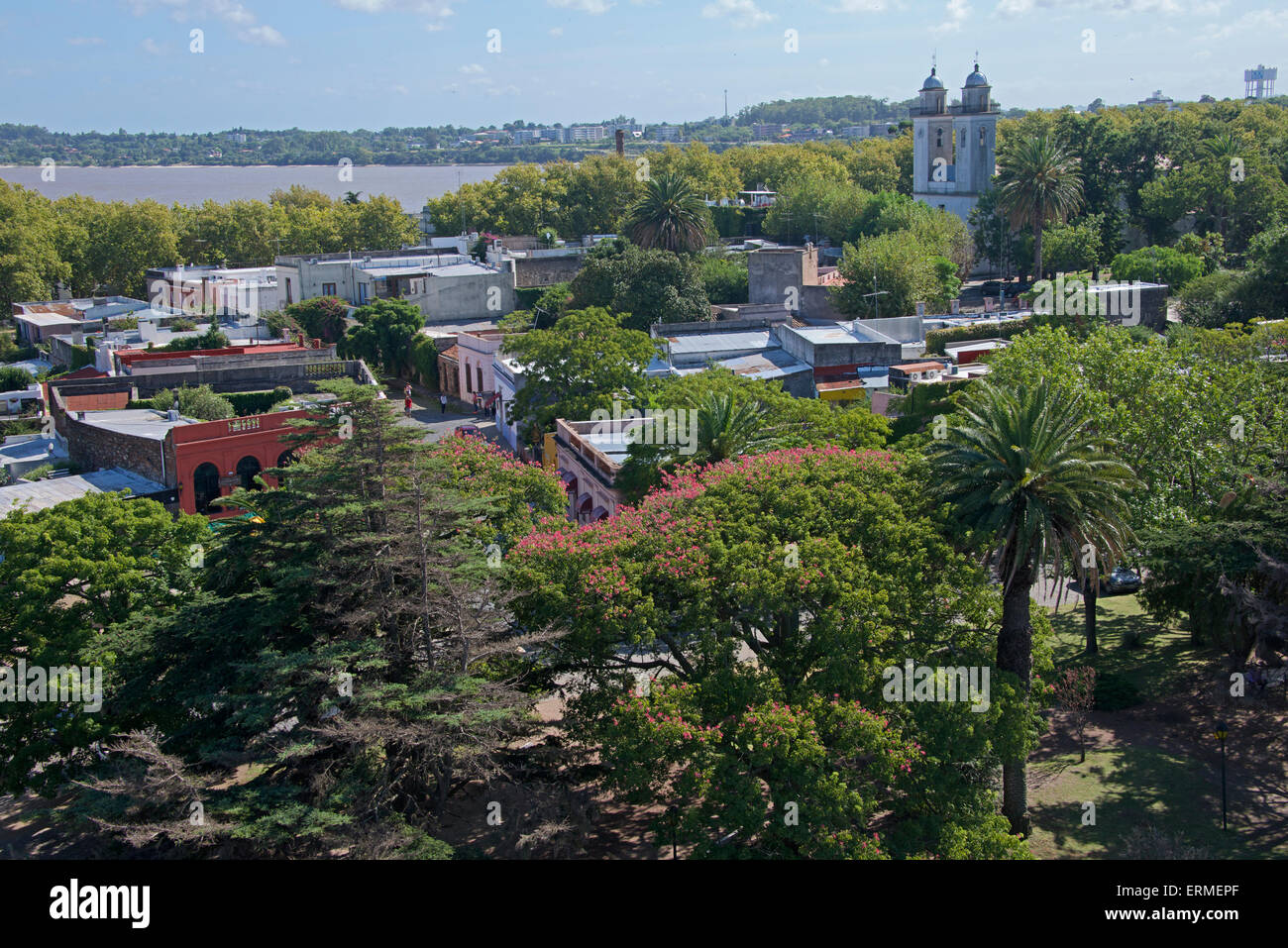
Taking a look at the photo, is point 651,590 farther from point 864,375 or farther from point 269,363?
point 269,363

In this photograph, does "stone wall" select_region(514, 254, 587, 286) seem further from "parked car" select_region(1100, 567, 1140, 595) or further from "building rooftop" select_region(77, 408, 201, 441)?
"parked car" select_region(1100, 567, 1140, 595)

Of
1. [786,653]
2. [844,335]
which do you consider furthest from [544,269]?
[786,653]

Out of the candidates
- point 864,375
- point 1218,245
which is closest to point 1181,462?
point 864,375

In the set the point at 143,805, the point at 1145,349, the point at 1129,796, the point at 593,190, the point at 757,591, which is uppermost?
the point at 593,190
